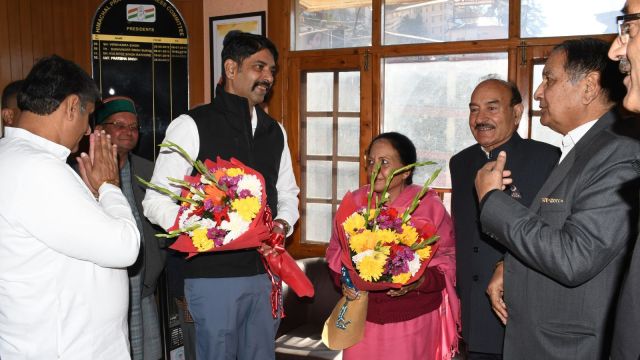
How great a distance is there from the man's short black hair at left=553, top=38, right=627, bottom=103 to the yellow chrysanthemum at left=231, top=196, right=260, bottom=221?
118 centimetres

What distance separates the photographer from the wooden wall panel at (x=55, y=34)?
13.7ft

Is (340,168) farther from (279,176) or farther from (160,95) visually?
(279,176)

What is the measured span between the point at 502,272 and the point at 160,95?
3.55 metres

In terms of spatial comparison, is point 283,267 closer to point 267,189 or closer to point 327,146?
point 267,189

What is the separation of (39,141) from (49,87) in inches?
7.0

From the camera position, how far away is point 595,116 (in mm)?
1820

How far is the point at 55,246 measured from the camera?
1673 mm

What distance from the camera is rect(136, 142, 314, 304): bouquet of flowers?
203 cm

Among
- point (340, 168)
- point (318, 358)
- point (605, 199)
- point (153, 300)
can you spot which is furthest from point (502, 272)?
point (340, 168)

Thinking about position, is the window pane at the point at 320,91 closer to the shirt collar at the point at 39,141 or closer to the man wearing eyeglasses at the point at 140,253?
the man wearing eyeglasses at the point at 140,253

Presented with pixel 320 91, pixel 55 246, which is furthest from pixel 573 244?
pixel 320 91

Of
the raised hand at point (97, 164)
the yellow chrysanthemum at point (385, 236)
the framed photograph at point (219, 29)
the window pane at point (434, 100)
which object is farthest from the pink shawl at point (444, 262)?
the framed photograph at point (219, 29)

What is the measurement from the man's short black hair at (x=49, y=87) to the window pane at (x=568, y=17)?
132 inches

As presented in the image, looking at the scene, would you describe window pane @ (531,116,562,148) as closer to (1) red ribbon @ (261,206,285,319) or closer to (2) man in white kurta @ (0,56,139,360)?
(1) red ribbon @ (261,206,285,319)
